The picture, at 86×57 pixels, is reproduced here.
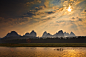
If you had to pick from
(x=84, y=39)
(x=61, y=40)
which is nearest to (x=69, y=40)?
(x=61, y=40)

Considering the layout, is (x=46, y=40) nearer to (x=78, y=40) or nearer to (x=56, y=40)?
(x=56, y=40)

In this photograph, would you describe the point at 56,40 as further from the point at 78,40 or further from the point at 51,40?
the point at 78,40

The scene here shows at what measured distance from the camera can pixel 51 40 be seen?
9812cm

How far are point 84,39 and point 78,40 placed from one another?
5.47 m

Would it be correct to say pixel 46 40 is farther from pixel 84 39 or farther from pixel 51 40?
pixel 84 39

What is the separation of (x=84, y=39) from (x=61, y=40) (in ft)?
69.9

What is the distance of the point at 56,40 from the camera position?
318 feet

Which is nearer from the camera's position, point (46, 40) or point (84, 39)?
point (84, 39)

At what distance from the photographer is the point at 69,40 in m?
95.7

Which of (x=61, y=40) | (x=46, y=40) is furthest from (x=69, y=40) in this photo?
(x=46, y=40)

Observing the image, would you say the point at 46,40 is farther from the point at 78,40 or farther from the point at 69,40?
the point at 78,40

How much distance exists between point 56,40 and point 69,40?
12403mm

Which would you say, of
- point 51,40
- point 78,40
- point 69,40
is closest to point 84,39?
point 78,40

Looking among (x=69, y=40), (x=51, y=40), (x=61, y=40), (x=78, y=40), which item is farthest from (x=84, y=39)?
(x=51, y=40)
